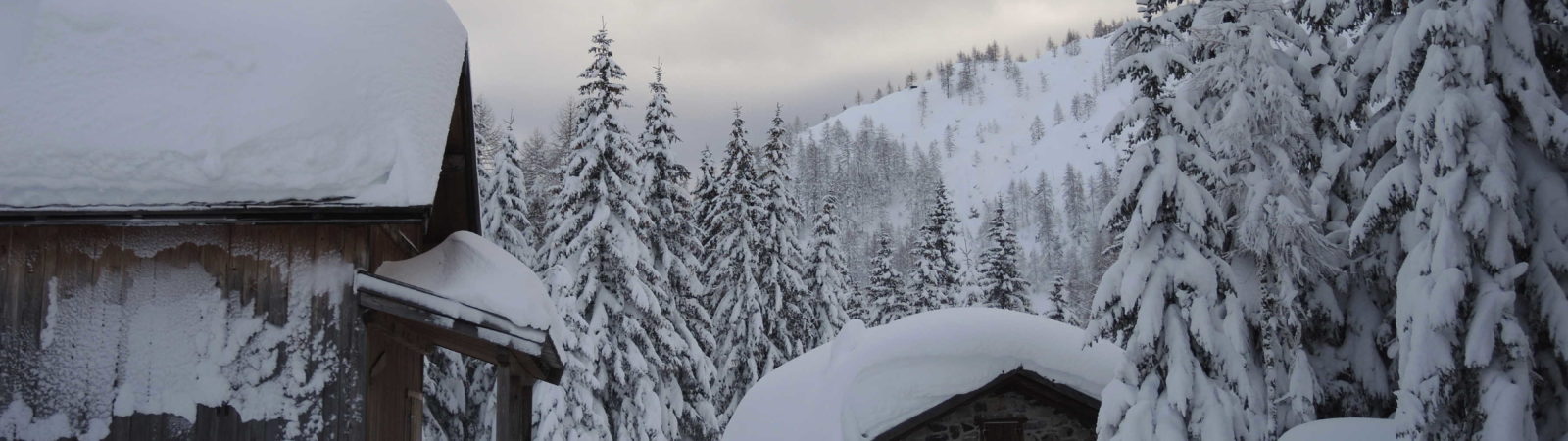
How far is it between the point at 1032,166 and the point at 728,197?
17335 centimetres

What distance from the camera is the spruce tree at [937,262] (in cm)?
3888

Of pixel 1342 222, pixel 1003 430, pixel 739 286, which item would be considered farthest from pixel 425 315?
pixel 739 286

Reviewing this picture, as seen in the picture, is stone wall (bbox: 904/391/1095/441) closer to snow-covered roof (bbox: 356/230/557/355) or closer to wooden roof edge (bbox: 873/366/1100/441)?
wooden roof edge (bbox: 873/366/1100/441)

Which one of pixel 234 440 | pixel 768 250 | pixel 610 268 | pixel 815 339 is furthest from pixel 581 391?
pixel 234 440

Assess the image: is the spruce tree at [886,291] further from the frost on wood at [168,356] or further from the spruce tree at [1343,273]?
the frost on wood at [168,356]

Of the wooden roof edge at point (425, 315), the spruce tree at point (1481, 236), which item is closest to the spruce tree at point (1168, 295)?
the spruce tree at point (1481, 236)

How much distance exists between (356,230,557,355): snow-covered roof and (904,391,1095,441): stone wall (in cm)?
981

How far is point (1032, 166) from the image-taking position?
198 m

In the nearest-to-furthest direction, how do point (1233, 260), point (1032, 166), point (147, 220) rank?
point (147, 220) < point (1233, 260) < point (1032, 166)

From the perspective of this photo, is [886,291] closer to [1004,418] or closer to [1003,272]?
[1003,272]

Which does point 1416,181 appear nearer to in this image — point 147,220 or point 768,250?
point 147,220

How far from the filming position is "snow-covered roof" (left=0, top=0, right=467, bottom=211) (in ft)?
21.7

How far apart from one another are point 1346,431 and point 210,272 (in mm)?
13116

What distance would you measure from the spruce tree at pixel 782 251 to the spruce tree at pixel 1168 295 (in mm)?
18349
